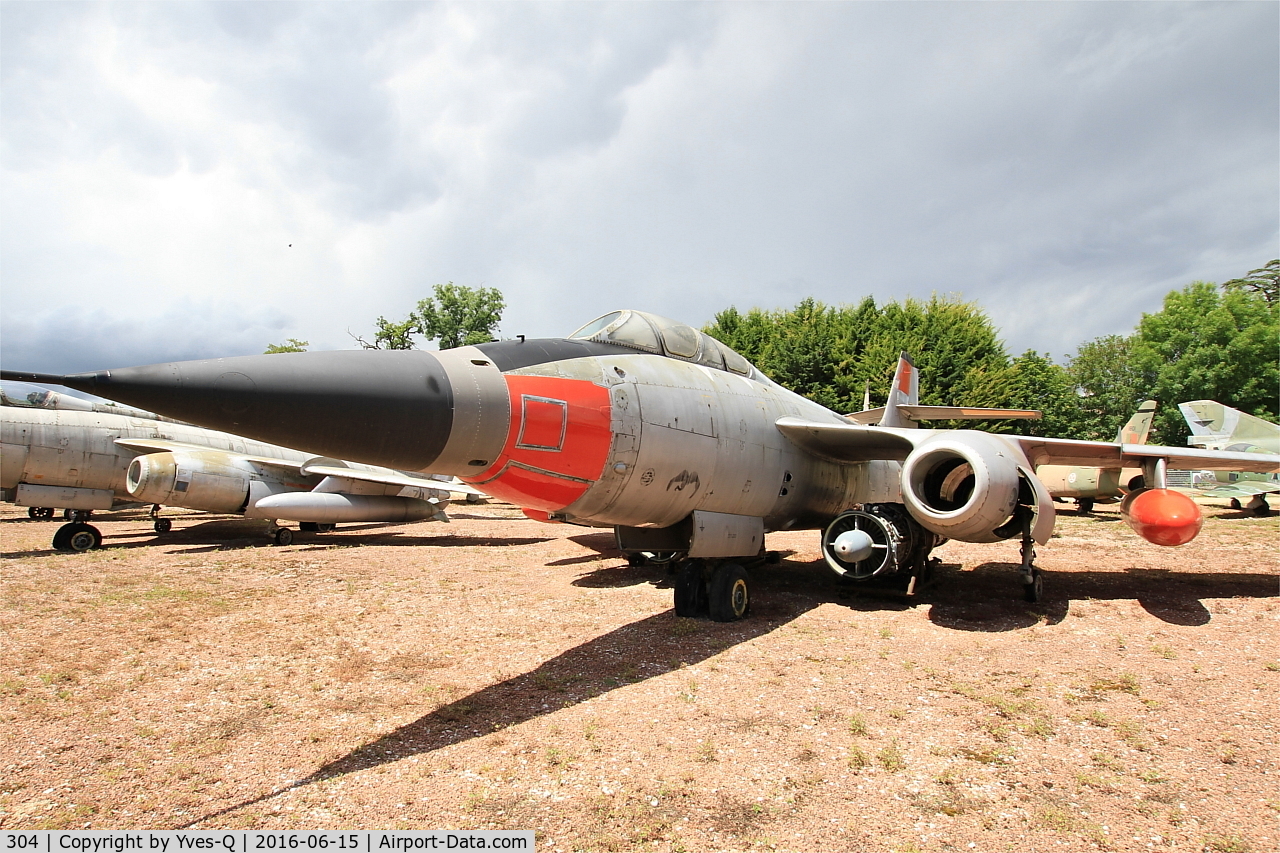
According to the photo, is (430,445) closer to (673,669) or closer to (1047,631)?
(673,669)

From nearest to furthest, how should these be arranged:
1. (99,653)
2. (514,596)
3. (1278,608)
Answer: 1. (99,653)
2. (1278,608)
3. (514,596)

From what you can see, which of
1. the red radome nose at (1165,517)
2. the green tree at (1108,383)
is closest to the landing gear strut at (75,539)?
the red radome nose at (1165,517)

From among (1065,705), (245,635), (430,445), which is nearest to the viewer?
(430,445)

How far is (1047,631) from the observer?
5.83 metres

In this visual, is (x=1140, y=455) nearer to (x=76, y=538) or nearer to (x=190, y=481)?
(x=190, y=481)

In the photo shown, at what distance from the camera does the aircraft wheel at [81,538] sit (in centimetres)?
1127

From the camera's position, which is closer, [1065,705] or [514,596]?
[1065,705]

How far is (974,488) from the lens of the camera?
5781 millimetres

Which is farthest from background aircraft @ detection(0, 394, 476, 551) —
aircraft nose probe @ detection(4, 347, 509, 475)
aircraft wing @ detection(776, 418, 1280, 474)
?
aircraft wing @ detection(776, 418, 1280, 474)

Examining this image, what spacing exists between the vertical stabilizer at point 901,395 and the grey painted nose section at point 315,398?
7.60 metres

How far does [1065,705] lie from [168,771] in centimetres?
531

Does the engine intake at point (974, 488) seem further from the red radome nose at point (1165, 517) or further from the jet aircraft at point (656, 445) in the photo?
the red radome nose at point (1165, 517)

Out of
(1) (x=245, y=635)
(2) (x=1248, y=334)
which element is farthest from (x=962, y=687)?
(2) (x=1248, y=334)

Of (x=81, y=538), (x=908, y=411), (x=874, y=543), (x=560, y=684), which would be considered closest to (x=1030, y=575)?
(x=874, y=543)
